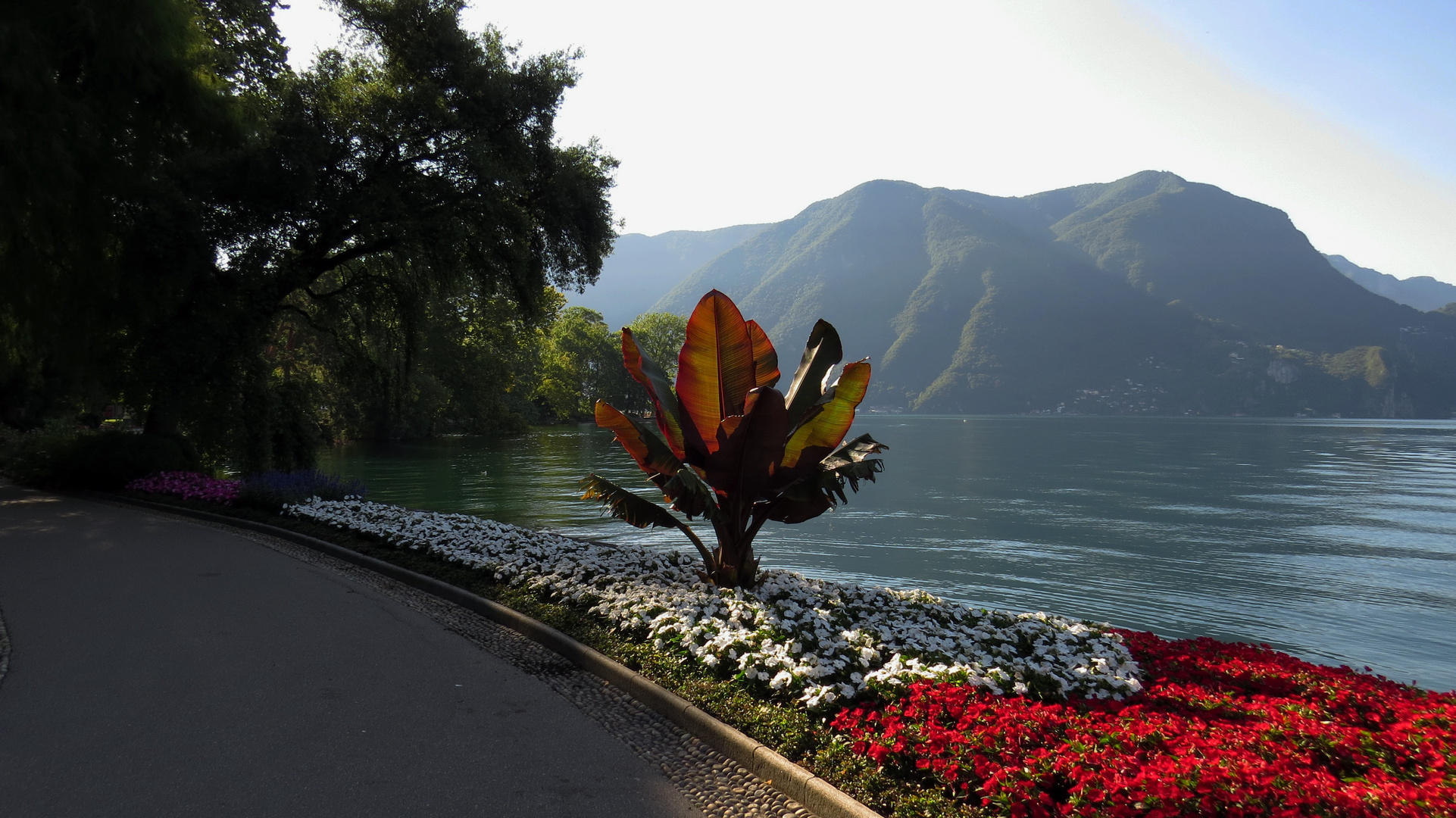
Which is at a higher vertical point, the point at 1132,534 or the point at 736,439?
the point at 736,439

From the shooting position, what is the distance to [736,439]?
860 cm

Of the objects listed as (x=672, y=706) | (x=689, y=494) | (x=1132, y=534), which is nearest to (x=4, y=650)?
(x=672, y=706)

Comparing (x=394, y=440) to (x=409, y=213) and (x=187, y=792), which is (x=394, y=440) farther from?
(x=187, y=792)

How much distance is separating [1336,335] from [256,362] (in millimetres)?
213661

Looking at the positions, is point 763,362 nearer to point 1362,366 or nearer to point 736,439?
point 736,439

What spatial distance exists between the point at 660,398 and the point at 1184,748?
638 centimetres

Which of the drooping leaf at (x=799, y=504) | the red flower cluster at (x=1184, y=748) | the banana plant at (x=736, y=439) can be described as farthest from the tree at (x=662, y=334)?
the red flower cluster at (x=1184, y=748)

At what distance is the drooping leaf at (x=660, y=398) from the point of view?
933cm

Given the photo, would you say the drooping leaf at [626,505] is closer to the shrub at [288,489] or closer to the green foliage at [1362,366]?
the shrub at [288,489]

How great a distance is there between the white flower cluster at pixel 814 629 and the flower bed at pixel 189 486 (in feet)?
23.6

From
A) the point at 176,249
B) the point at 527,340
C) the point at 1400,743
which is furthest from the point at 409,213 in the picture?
the point at 1400,743

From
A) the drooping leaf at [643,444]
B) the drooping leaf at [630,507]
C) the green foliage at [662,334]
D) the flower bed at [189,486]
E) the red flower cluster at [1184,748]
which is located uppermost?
the green foliage at [662,334]

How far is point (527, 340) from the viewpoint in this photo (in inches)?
1043

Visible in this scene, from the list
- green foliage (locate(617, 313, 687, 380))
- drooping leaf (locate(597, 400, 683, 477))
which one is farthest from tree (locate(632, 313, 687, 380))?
drooping leaf (locate(597, 400, 683, 477))
